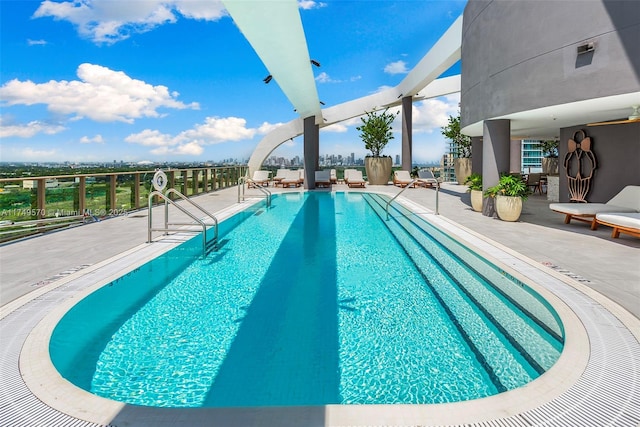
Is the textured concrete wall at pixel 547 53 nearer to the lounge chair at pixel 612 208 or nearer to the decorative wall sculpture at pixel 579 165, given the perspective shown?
the lounge chair at pixel 612 208

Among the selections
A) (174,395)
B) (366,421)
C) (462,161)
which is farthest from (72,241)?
(462,161)

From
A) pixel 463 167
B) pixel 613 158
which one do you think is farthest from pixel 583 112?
pixel 463 167

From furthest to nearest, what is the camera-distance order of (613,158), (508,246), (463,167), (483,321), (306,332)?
(463,167) → (613,158) → (508,246) → (483,321) → (306,332)

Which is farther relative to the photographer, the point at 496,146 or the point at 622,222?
the point at 496,146

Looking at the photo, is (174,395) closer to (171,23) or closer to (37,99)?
(171,23)

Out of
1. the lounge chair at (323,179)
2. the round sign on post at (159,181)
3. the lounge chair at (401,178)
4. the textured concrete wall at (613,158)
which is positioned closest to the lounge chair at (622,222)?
the textured concrete wall at (613,158)

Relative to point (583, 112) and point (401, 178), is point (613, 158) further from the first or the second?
point (401, 178)

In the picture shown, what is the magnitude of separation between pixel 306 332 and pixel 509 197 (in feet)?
20.7

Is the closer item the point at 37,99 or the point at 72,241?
the point at 72,241

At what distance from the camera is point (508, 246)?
587cm

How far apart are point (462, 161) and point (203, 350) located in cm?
1836

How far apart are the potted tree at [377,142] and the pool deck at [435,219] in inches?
451

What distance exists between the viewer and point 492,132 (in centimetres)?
862

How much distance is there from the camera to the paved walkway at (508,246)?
4.05 metres
